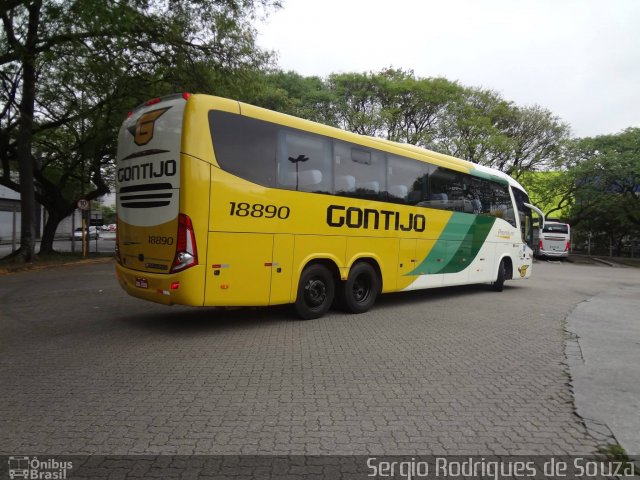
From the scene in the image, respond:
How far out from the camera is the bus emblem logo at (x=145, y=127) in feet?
21.8

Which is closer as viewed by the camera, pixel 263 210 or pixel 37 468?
pixel 37 468

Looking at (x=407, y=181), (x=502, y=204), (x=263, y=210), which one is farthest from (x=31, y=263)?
(x=502, y=204)

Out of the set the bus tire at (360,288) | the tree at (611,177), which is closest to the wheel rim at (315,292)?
the bus tire at (360,288)

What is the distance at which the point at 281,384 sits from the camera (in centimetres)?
453

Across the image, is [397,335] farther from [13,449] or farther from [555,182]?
[555,182]

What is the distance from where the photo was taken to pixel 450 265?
1066 cm

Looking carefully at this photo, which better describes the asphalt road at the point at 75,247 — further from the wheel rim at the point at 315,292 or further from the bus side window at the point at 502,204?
the bus side window at the point at 502,204

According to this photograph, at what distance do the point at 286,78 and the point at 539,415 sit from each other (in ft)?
94.9

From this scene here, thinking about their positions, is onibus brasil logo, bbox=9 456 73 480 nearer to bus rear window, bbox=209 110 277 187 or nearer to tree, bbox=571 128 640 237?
bus rear window, bbox=209 110 277 187

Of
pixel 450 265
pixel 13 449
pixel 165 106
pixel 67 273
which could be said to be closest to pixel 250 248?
pixel 165 106

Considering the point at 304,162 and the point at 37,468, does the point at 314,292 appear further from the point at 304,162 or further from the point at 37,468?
the point at 37,468

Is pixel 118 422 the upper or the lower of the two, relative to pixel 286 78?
lower

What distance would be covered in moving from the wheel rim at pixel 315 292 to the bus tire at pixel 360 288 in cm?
50

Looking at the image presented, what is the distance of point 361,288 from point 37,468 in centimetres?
641
